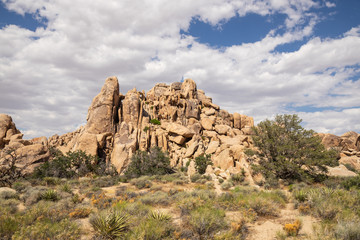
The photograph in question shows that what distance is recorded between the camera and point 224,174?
967 inches

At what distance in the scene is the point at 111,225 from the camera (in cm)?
733

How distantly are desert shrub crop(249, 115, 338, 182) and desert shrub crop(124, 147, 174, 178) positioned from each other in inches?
500

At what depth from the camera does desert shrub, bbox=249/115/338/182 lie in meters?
19.4

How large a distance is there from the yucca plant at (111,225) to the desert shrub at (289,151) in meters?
16.9

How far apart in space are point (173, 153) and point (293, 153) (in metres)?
22.1

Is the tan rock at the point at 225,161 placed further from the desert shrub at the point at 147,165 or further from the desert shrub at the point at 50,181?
the desert shrub at the point at 50,181

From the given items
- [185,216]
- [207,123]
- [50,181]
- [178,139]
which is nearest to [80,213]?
[185,216]

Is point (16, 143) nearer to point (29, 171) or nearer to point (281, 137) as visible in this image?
point (29, 171)

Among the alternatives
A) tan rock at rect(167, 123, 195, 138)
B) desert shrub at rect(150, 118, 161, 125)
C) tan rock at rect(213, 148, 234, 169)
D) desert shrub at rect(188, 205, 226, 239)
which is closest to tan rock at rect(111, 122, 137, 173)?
desert shrub at rect(150, 118, 161, 125)

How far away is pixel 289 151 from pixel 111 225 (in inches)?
738

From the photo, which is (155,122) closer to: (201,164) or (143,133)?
(143,133)

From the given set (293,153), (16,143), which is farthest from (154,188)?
(16,143)

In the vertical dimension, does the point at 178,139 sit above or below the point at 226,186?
above

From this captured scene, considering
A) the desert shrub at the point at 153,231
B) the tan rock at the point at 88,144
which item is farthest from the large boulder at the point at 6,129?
the desert shrub at the point at 153,231
